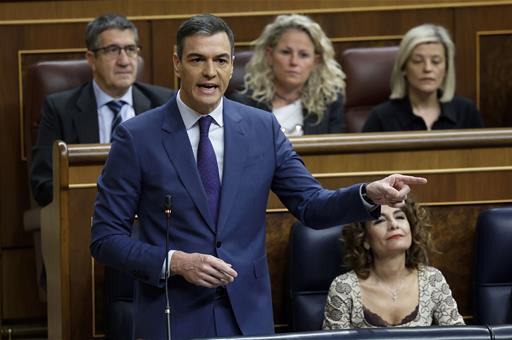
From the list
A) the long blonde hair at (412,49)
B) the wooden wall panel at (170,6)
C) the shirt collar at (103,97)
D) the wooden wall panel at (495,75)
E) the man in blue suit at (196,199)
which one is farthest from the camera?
the wooden wall panel at (495,75)

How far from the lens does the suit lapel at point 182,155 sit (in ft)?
5.74

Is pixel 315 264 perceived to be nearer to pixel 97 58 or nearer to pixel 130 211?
pixel 130 211

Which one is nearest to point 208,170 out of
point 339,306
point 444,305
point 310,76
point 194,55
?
point 194,55

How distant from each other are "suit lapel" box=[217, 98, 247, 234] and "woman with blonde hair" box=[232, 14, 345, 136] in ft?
3.50

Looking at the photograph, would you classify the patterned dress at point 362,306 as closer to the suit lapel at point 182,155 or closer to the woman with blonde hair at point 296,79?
the suit lapel at point 182,155

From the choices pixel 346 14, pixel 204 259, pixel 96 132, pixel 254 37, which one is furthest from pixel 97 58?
pixel 204 259

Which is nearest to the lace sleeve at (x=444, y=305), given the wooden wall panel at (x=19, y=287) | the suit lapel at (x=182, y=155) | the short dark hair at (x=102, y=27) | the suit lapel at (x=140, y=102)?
the suit lapel at (x=182, y=155)

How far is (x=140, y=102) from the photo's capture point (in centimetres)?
289

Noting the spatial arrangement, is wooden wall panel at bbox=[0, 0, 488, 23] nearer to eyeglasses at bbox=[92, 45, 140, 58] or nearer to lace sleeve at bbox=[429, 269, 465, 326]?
eyeglasses at bbox=[92, 45, 140, 58]

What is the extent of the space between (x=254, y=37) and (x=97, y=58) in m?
0.55

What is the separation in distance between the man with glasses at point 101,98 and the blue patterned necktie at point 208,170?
102cm

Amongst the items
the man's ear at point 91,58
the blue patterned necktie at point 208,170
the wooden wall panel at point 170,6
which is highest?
the wooden wall panel at point 170,6

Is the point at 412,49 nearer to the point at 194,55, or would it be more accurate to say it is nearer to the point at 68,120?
the point at 68,120

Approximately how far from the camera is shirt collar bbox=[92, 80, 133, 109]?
9.44 ft
